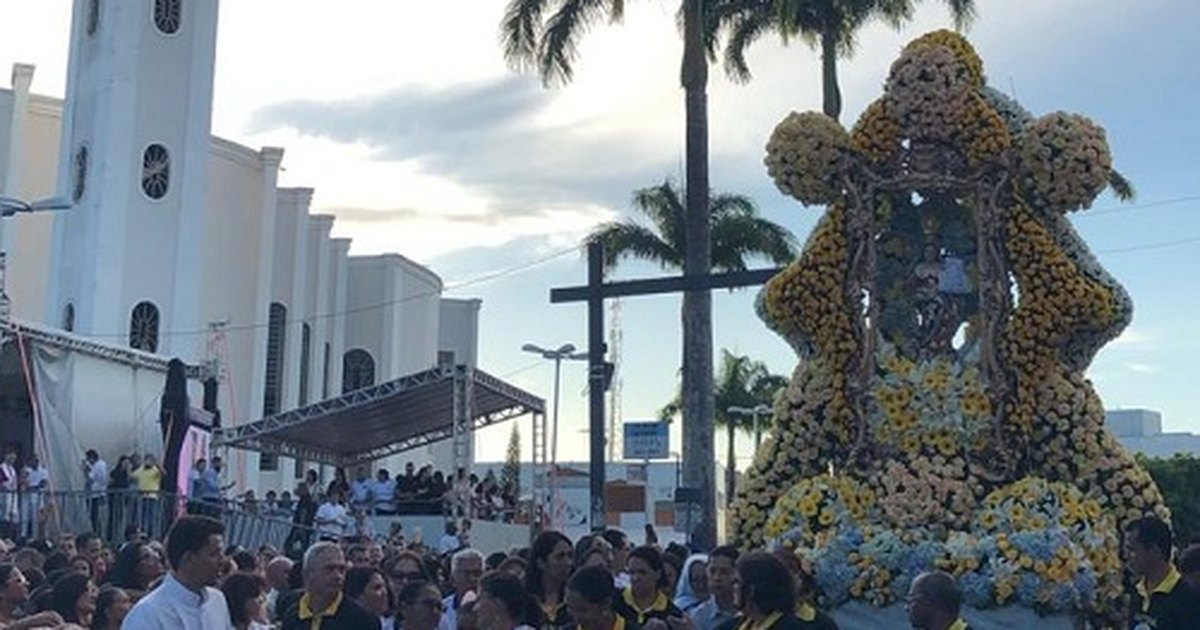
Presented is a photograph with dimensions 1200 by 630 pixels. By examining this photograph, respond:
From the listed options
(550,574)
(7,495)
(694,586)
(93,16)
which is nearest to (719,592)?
(550,574)

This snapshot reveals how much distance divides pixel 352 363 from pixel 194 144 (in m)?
13.2

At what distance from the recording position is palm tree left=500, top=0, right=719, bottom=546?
85.7ft

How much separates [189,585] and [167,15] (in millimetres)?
→ 32561

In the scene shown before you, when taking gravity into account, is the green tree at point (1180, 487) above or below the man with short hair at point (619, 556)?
above

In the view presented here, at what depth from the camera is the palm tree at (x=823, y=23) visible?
27.4 m

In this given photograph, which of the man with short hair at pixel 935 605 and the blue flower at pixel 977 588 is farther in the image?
the blue flower at pixel 977 588

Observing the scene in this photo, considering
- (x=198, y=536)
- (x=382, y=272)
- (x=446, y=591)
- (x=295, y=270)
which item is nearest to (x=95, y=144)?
(x=295, y=270)

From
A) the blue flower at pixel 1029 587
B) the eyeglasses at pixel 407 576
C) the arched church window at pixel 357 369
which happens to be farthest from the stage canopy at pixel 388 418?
the eyeglasses at pixel 407 576

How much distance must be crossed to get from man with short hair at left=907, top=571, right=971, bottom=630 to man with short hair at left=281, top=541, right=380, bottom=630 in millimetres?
2841

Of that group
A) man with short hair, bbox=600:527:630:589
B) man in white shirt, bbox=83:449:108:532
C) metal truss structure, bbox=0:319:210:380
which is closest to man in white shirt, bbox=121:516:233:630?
man with short hair, bbox=600:527:630:589

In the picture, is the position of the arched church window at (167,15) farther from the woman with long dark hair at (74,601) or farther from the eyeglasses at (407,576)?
the woman with long dark hair at (74,601)

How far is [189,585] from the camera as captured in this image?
755 centimetres

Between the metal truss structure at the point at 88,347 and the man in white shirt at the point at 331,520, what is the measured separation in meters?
3.51

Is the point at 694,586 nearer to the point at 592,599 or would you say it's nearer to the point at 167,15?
the point at 592,599
